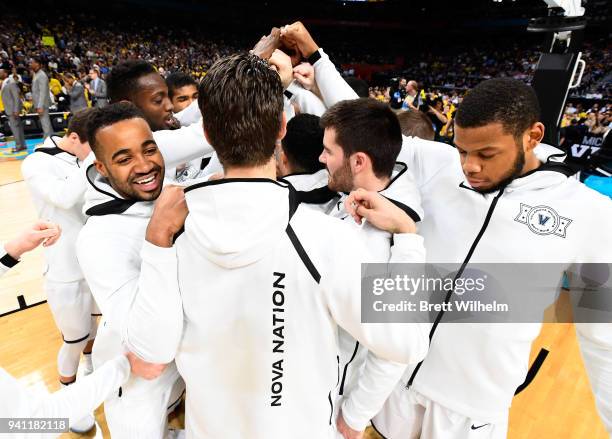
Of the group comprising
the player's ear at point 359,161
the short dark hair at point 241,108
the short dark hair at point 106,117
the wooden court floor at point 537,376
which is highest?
the short dark hair at point 241,108

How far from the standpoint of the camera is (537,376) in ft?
9.82

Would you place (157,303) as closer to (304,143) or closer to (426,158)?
(304,143)

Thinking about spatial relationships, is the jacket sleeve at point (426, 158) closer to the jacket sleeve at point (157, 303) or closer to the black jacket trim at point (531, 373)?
the black jacket trim at point (531, 373)

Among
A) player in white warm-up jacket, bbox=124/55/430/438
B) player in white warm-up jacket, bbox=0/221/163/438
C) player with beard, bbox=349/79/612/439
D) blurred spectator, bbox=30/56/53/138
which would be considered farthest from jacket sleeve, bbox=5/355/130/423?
blurred spectator, bbox=30/56/53/138

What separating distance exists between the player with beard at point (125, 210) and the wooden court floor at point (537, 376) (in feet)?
3.95

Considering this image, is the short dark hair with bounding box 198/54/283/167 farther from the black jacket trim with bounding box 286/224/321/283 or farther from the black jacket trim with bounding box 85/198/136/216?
the black jacket trim with bounding box 85/198/136/216

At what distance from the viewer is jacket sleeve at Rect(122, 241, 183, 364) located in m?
1.08

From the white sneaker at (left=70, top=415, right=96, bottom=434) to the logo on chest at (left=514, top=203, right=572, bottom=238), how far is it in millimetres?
2742

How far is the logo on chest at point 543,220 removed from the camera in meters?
1.36

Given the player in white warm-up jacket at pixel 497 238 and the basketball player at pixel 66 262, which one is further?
the basketball player at pixel 66 262

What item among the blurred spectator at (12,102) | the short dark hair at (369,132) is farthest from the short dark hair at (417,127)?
the blurred spectator at (12,102)

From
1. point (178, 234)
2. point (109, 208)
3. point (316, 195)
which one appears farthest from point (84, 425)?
point (316, 195)

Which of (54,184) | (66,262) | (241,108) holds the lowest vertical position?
(66,262)

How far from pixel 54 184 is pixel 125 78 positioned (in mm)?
832
